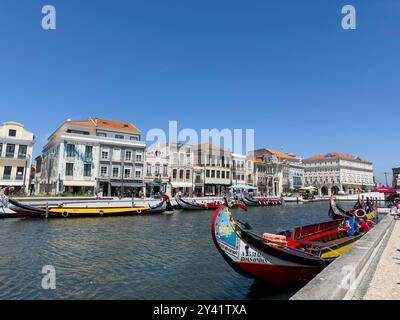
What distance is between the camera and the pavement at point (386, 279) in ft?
16.5

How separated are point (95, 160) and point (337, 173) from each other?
9012cm

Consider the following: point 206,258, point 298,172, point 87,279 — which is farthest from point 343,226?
point 298,172

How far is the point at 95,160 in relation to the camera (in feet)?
137

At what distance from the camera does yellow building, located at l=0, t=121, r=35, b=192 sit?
39.3m

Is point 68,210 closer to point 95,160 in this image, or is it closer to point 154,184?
point 95,160

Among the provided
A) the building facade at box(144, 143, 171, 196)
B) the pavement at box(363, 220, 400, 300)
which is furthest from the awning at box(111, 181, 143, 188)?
the pavement at box(363, 220, 400, 300)

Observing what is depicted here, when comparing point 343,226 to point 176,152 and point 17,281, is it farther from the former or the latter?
point 176,152

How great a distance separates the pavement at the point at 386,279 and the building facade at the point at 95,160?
38.3 metres

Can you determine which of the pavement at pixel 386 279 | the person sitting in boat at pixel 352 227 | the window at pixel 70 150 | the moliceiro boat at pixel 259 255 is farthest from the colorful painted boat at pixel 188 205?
the pavement at pixel 386 279

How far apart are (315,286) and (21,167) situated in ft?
150

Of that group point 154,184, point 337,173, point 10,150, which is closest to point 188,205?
point 154,184

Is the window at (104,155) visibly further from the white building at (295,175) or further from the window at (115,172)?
the white building at (295,175)

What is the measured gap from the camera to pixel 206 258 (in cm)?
1188

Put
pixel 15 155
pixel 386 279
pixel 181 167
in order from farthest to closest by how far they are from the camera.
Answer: pixel 181 167, pixel 15 155, pixel 386 279
